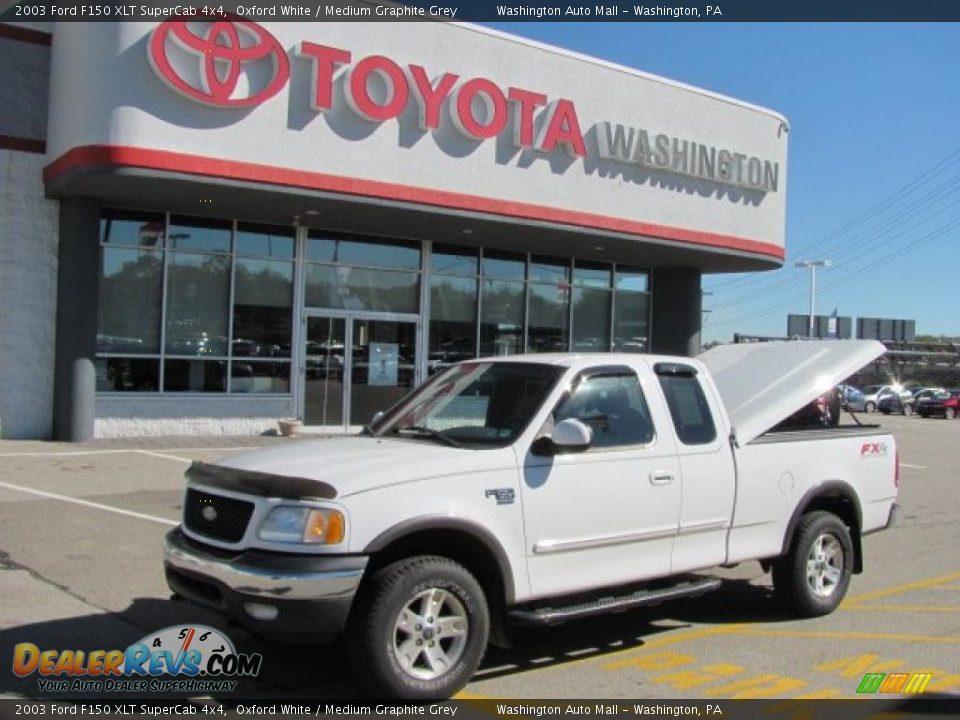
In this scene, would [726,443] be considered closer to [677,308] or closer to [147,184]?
[147,184]

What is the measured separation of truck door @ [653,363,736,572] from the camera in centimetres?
586

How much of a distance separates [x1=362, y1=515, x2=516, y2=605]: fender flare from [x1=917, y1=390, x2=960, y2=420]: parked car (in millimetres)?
44816

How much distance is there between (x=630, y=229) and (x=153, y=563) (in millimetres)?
13625

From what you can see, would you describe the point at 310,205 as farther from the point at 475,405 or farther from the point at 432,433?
the point at 432,433

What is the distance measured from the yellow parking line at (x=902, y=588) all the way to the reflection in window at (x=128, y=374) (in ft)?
40.7

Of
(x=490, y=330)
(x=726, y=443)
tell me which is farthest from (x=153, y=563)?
(x=490, y=330)

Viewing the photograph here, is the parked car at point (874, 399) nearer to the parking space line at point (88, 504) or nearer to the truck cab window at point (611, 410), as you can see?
the parking space line at point (88, 504)

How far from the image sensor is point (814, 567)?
6758 mm

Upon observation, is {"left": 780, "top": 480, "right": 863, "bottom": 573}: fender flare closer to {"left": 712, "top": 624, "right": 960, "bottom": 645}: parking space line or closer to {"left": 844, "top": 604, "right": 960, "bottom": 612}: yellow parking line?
{"left": 844, "top": 604, "right": 960, "bottom": 612}: yellow parking line

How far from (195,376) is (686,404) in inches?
483

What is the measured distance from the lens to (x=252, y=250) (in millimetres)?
17156

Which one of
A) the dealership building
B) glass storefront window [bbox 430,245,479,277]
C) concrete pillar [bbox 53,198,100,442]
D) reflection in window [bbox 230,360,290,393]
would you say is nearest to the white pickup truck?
the dealership building

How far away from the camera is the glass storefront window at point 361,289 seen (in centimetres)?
1789

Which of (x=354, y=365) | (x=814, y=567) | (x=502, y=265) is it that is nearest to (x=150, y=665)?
(x=814, y=567)
